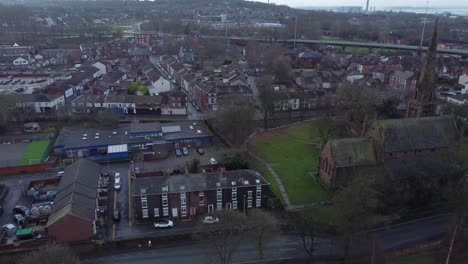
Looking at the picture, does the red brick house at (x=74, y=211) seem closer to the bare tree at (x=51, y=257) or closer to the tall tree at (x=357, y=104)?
the bare tree at (x=51, y=257)

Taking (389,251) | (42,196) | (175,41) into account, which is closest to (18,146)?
(42,196)

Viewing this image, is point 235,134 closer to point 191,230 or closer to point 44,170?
point 191,230

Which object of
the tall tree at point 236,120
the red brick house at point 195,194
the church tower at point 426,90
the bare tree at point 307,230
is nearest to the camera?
the bare tree at point 307,230

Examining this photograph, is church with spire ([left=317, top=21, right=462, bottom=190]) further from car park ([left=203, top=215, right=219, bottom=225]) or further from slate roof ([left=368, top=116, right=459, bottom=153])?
car park ([left=203, top=215, right=219, bottom=225])

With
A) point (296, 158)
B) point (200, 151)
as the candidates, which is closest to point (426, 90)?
point (296, 158)

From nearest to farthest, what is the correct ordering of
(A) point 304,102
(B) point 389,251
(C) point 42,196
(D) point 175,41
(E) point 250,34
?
(B) point 389,251, (C) point 42,196, (A) point 304,102, (D) point 175,41, (E) point 250,34

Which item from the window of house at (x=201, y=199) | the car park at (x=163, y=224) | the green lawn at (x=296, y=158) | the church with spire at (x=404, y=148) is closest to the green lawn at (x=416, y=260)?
the church with spire at (x=404, y=148)

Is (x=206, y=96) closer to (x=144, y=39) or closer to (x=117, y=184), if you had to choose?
(x=117, y=184)

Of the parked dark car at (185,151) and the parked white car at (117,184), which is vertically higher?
the parked dark car at (185,151)
